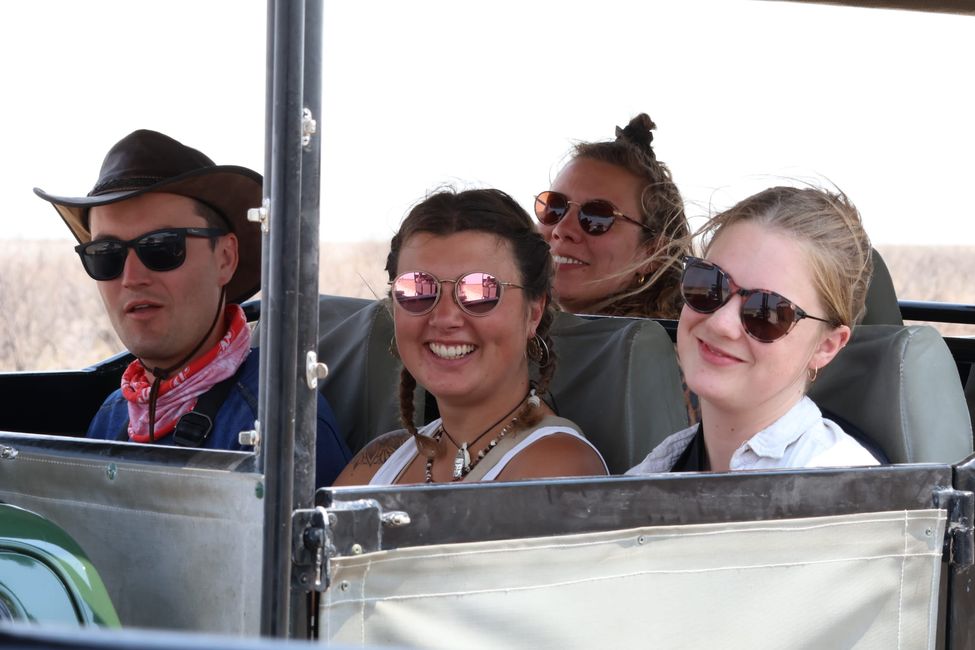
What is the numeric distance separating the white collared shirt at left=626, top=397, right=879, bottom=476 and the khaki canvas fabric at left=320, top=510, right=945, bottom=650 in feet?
0.46

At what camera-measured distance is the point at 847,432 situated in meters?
2.25

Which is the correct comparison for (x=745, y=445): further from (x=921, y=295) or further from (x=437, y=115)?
(x=437, y=115)

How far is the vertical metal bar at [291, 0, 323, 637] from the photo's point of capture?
4.89 feet

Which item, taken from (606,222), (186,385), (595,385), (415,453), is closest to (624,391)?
(595,385)

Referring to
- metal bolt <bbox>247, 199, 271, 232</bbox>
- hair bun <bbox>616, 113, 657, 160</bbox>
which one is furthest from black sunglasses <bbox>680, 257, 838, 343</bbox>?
hair bun <bbox>616, 113, 657, 160</bbox>

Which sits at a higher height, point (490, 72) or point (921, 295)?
point (490, 72)

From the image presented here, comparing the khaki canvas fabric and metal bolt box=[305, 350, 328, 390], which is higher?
metal bolt box=[305, 350, 328, 390]

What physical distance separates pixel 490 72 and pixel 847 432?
20.6 m

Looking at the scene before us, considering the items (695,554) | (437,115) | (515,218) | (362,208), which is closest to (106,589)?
(695,554)

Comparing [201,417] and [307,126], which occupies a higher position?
[307,126]

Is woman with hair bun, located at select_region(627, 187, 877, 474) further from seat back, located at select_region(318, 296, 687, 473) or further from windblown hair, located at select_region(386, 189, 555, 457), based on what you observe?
windblown hair, located at select_region(386, 189, 555, 457)

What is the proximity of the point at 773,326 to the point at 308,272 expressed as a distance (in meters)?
0.85

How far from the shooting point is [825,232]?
2139 millimetres

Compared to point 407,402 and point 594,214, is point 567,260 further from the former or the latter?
point 407,402
